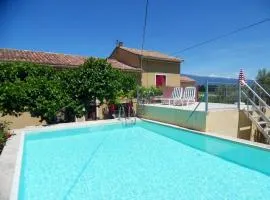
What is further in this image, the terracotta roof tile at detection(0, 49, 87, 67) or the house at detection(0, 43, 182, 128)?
the house at detection(0, 43, 182, 128)

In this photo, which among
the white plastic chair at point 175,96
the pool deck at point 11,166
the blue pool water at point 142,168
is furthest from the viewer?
the white plastic chair at point 175,96

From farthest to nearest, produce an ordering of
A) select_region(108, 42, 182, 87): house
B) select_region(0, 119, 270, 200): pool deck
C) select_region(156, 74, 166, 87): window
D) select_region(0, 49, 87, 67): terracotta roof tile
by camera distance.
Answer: select_region(156, 74, 166, 87): window
select_region(108, 42, 182, 87): house
select_region(0, 49, 87, 67): terracotta roof tile
select_region(0, 119, 270, 200): pool deck

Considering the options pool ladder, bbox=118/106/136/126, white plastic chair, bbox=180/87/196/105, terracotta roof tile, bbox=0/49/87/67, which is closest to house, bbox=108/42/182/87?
terracotta roof tile, bbox=0/49/87/67

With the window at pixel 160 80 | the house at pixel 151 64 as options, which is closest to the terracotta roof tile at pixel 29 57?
the house at pixel 151 64

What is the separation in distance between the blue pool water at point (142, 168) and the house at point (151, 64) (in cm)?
1223

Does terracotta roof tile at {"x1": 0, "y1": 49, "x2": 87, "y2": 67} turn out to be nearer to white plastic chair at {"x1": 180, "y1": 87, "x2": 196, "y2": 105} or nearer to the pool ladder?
the pool ladder

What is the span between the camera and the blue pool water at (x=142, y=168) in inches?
254

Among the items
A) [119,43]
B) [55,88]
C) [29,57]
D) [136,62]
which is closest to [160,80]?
[136,62]

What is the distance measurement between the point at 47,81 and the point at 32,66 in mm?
1387

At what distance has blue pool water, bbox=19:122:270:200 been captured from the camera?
21.2 feet

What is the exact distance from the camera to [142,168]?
8.24 m

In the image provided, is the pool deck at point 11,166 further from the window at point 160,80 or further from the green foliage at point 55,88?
the window at point 160,80

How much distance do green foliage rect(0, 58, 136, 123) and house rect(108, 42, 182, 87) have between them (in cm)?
704

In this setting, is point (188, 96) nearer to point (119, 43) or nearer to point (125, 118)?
point (125, 118)
